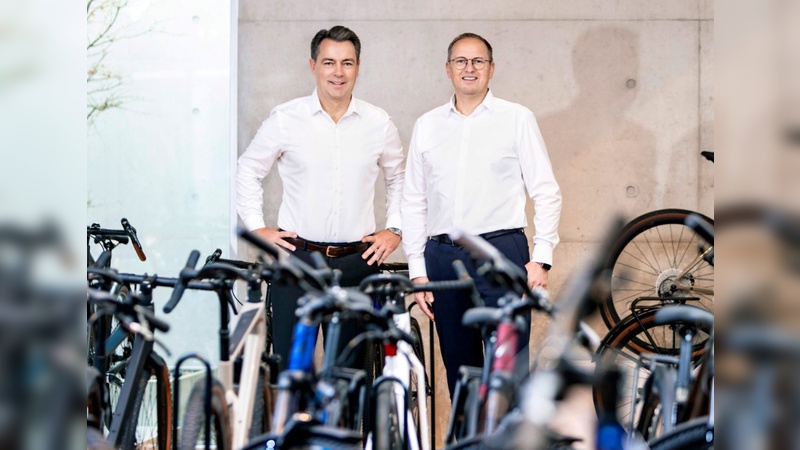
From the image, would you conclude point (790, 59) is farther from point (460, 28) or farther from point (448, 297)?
point (460, 28)

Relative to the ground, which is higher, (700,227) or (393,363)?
(700,227)

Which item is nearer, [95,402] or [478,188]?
[95,402]

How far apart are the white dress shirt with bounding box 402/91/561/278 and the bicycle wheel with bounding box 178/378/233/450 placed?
1.31 meters

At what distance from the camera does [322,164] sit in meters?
4.06

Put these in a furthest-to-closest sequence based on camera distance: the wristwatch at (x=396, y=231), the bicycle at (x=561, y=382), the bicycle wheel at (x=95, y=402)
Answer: the wristwatch at (x=396, y=231), the bicycle wheel at (x=95, y=402), the bicycle at (x=561, y=382)

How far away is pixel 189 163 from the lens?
17.5 feet

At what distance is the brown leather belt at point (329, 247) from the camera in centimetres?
398

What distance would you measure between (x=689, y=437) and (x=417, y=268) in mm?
2077

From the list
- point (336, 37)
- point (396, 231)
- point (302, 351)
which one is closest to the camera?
point (302, 351)

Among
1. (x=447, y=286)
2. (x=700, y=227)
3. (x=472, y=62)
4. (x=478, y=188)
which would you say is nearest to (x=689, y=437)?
(x=700, y=227)

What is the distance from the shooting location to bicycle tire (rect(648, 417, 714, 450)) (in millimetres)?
1948

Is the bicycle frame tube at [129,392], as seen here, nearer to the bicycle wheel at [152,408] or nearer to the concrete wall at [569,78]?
the bicycle wheel at [152,408]

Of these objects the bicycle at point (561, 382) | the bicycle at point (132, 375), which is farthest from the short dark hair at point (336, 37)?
the bicycle at point (561, 382)

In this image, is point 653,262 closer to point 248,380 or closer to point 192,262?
point 248,380
